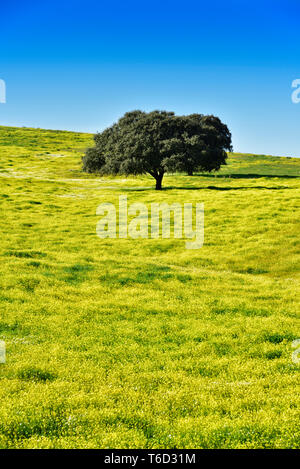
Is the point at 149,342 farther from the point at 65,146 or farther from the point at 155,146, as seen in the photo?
the point at 65,146

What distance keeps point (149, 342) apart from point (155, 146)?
42757mm

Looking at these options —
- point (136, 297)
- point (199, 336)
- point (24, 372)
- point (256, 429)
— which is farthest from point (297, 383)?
point (136, 297)

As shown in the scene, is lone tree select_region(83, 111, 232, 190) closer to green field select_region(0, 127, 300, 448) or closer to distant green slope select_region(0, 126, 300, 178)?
green field select_region(0, 127, 300, 448)

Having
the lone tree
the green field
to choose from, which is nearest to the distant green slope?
the lone tree

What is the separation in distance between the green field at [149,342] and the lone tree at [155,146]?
22688 millimetres

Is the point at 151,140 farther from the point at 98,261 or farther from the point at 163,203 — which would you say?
the point at 98,261

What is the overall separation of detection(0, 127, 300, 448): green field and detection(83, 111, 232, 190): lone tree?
2269 cm

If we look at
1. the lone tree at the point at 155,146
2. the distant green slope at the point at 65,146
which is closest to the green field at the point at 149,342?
the lone tree at the point at 155,146

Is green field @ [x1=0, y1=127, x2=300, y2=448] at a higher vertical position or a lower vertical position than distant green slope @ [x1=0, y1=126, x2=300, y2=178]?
lower

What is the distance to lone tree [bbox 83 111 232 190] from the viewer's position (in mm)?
51594

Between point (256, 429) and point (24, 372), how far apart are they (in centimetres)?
Answer: 612

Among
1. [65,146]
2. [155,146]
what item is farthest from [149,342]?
[65,146]

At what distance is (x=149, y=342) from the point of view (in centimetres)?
1227

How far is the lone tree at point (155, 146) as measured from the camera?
51.6 metres
